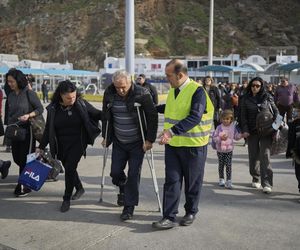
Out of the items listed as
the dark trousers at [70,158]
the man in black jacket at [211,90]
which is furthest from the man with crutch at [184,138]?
the man in black jacket at [211,90]

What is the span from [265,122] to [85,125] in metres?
2.59

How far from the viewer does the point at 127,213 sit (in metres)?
5.15

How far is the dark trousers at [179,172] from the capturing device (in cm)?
483

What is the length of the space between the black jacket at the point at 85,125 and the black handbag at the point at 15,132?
0.59 m

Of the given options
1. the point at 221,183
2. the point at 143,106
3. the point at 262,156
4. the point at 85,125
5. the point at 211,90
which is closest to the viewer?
the point at 143,106

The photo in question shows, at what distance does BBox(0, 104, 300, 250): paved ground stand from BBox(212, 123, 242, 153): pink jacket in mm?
608


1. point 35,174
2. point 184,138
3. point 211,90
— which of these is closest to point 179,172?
point 184,138

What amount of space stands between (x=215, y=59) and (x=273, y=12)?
167ft

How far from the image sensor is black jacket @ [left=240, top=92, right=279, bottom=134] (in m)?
6.53

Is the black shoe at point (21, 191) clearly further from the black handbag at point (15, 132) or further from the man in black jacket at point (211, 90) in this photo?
the man in black jacket at point (211, 90)

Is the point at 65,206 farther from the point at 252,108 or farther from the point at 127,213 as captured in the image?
the point at 252,108

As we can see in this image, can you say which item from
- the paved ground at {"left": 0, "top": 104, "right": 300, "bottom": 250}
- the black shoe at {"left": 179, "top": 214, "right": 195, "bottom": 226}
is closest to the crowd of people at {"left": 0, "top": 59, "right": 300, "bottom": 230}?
the black shoe at {"left": 179, "top": 214, "right": 195, "bottom": 226}

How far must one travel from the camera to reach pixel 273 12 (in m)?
100

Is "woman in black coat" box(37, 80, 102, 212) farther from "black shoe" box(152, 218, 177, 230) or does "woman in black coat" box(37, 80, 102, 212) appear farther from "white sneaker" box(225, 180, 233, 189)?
"white sneaker" box(225, 180, 233, 189)
